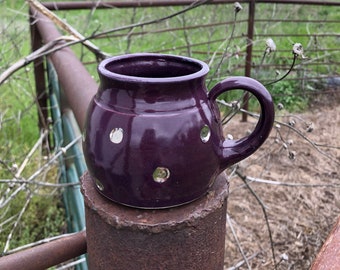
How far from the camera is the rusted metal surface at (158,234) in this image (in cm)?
65

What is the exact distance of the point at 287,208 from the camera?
259 cm

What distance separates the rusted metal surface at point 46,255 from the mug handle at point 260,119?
30 cm

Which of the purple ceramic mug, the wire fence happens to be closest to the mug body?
the purple ceramic mug

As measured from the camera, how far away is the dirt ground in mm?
→ 2232

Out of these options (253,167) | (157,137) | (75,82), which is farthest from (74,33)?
(253,167)

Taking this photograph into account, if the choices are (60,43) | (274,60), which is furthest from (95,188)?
(274,60)

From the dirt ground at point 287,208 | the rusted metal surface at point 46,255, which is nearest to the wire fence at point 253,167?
the dirt ground at point 287,208

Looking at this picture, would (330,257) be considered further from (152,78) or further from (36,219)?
(36,219)

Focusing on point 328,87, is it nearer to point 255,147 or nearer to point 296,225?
point 296,225

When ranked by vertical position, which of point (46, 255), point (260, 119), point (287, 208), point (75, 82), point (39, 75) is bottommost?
point (287, 208)

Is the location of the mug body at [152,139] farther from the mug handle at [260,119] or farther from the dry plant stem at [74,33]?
the dry plant stem at [74,33]

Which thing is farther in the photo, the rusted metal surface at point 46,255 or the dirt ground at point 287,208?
the dirt ground at point 287,208

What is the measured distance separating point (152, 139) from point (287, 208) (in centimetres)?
212

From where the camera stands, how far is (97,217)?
69 cm
